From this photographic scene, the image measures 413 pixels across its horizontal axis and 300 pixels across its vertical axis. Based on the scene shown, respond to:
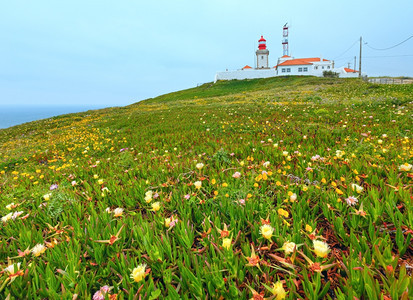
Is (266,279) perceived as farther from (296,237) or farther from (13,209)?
(13,209)

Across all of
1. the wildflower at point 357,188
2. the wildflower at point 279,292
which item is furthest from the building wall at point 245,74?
the wildflower at point 279,292

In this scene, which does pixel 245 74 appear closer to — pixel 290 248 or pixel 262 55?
pixel 262 55

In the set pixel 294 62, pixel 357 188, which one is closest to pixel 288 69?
pixel 294 62

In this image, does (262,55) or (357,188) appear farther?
(262,55)

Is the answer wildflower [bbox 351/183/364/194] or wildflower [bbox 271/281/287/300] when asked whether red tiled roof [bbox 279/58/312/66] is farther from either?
wildflower [bbox 271/281/287/300]

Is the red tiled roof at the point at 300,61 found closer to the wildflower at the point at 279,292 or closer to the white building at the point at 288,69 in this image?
the white building at the point at 288,69

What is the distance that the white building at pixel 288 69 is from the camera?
7131cm

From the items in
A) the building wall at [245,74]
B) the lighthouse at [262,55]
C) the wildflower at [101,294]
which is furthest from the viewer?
the lighthouse at [262,55]

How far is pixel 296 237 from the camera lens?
157cm

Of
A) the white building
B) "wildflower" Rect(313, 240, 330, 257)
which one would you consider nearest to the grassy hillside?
"wildflower" Rect(313, 240, 330, 257)

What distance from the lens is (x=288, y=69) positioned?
73875mm

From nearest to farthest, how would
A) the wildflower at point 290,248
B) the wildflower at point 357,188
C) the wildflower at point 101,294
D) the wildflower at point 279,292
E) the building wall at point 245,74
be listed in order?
the wildflower at point 279,292, the wildflower at point 101,294, the wildflower at point 290,248, the wildflower at point 357,188, the building wall at point 245,74

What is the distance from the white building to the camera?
71.3m

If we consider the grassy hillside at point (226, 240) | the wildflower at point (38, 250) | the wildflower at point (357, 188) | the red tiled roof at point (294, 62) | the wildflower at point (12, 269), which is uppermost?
the red tiled roof at point (294, 62)
